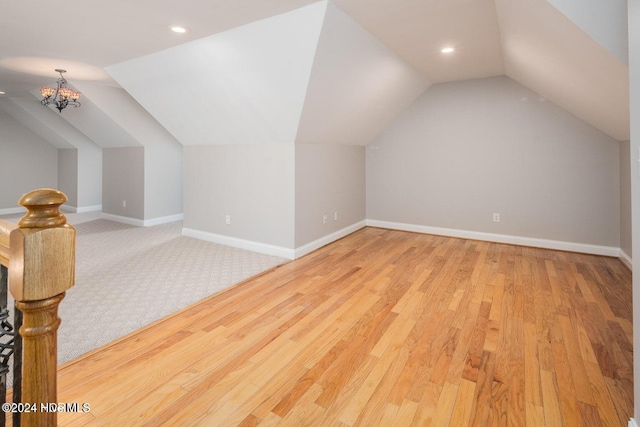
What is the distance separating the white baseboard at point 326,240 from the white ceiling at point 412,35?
247 centimetres

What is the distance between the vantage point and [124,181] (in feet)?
19.7

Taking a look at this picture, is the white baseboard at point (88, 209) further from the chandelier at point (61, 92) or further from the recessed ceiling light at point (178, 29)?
the recessed ceiling light at point (178, 29)

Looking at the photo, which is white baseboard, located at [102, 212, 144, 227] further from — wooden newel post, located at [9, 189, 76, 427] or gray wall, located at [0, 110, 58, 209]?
wooden newel post, located at [9, 189, 76, 427]

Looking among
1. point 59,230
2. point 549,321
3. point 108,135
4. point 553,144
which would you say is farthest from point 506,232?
point 108,135

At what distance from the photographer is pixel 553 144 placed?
4137 millimetres

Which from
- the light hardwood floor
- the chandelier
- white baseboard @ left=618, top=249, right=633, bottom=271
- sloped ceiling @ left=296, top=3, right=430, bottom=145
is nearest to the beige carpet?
the light hardwood floor

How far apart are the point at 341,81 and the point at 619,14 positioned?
7.20 ft

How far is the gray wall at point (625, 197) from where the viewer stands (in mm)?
3468

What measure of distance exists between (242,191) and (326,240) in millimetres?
1345

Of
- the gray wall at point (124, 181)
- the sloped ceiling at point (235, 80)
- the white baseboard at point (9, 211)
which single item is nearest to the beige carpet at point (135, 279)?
the gray wall at point (124, 181)

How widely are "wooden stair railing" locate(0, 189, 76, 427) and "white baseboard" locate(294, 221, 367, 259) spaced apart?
3.26 metres

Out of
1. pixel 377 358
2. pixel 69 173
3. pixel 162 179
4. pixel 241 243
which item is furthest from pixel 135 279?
pixel 69 173

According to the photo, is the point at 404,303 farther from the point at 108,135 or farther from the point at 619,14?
the point at 108,135

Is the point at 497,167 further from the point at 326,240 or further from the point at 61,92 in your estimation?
the point at 61,92
